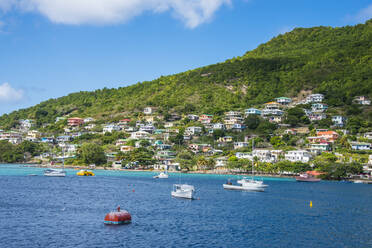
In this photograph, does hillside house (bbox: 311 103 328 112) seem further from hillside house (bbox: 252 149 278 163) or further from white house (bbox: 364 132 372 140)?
hillside house (bbox: 252 149 278 163)

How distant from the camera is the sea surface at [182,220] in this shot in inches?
1441

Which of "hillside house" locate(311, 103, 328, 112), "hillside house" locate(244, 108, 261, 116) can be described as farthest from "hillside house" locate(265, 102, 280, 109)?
"hillside house" locate(311, 103, 328, 112)

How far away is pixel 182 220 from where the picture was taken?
46.4 metres

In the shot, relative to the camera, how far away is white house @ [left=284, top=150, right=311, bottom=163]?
408ft

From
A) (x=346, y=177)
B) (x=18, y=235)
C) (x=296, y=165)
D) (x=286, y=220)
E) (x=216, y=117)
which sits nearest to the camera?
(x=18, y=235)

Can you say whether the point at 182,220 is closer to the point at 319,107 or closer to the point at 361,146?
the point at 361,146

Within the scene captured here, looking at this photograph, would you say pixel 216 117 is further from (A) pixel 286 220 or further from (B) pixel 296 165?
(A) pixel 286 220

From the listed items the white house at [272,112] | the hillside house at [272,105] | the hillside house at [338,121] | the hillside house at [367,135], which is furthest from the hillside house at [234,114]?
the hillside house at [367,135]

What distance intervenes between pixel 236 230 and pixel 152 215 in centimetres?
1153

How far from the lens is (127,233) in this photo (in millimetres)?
38250

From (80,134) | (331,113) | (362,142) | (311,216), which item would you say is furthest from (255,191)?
(80,134)

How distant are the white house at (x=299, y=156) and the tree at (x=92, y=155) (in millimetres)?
67780

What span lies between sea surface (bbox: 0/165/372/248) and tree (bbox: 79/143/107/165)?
74426mm

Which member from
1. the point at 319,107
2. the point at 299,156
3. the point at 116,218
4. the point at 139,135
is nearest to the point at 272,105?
the point at 319,107
